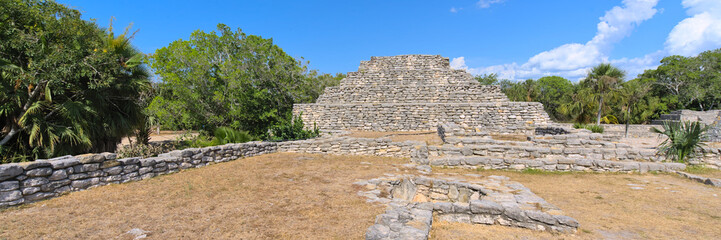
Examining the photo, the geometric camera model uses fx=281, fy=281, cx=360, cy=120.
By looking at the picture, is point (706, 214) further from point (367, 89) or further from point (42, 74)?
point (367, 89)

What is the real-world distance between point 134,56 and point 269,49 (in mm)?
10254

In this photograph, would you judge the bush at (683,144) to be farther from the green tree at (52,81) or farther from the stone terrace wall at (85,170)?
the green tree at (52,81)

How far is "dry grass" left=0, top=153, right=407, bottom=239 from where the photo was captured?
4.15m

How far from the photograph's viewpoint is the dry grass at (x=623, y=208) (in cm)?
421

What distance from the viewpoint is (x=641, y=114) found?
107 ft

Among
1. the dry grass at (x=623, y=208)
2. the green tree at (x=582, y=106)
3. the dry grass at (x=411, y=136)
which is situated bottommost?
the dry grass at (x=623, y=208)

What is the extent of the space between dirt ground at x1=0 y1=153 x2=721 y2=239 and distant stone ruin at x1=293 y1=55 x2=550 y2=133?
11.0 m

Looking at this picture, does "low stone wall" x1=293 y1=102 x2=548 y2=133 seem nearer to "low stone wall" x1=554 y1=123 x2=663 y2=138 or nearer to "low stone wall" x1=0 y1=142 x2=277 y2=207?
"low stone wall" x1=554 y1=123 x2=663 y2=138

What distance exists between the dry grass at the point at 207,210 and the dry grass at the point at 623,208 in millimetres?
1919

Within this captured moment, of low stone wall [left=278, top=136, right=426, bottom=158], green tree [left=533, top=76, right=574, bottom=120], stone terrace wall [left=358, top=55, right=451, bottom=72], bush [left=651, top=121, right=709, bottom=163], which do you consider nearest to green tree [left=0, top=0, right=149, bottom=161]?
low stone wall [left=278, top=136, right=426, bottom=158]

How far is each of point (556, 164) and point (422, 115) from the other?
1120cm

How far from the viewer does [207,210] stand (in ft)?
16.7

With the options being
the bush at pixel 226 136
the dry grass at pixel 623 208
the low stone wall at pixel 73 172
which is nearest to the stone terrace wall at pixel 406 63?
the bush at pixel 226 136

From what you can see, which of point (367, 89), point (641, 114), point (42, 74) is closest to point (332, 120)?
point (367, 89)
